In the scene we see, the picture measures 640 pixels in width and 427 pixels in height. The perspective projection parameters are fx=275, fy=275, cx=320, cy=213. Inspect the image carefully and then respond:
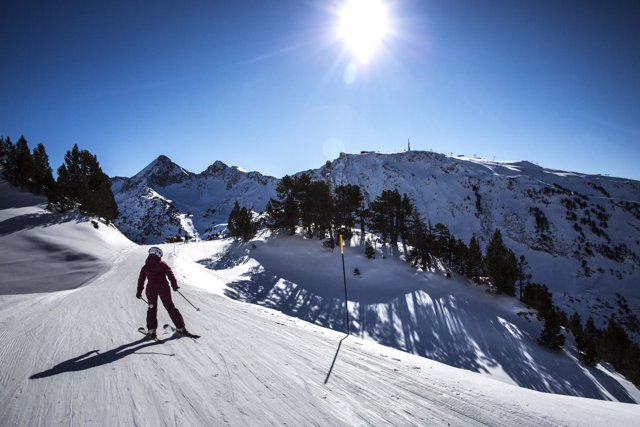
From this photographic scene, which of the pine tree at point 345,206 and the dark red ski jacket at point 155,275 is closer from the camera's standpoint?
the dark red ski jacket at point 155,275

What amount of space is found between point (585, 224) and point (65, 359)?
124m

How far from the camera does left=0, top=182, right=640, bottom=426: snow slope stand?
11.5ft

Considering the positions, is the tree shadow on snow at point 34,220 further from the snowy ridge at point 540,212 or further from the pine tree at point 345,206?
the snowy ridge at point 540,212

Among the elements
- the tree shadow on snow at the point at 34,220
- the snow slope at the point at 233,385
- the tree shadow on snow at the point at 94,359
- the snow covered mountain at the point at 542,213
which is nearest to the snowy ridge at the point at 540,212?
the snow covered mountain at the point at 542,213

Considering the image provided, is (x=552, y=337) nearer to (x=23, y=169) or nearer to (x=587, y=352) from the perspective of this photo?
(x=587, y=352)

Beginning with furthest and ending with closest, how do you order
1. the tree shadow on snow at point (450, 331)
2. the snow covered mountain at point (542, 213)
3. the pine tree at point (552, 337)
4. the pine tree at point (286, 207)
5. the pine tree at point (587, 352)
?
1. the snow covered mountain at point (542, 213)
2. the pine tree at point (286, 207)
3. the pine tree at point (552, 337)
4. the pine tree at point (587, 352)
5. the tree shadow on snow at point (450, 331)

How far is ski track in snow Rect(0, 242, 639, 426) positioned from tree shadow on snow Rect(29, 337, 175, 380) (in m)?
0.02

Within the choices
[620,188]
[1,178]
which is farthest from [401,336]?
[620,188]

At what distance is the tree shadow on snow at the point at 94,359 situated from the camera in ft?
14.9

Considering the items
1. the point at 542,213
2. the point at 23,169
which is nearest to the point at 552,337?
the point at 23,169

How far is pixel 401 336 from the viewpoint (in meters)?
16.8

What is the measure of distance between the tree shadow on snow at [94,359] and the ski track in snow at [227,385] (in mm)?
20

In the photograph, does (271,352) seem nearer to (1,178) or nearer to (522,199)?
(1,178)

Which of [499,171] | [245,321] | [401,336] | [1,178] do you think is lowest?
[401,336]
